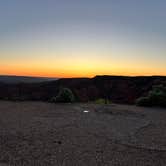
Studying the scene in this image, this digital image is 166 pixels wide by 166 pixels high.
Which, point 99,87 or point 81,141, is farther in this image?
point 99,87

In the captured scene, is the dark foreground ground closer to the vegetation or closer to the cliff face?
the vegetation

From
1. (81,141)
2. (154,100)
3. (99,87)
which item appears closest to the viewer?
(81,141)

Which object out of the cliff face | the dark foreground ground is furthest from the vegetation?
the cliff face

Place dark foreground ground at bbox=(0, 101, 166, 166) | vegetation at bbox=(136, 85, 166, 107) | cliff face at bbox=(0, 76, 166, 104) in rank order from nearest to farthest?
dark foreground ground at bbox=(0, 101, 166, 166) < vegetation at bbox=(136, 85, 166, 107) < cliff face at bbox=(0, 76, 166, 104)

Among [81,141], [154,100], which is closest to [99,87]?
[154,100]

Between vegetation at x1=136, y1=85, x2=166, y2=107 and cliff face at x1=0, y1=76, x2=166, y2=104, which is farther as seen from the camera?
cliff face at x1=0, y1=76, x2=166, y2=104

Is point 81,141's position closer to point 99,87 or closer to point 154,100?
point 154,100

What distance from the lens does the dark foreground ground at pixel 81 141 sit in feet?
13.7

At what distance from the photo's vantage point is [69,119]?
7.83 m

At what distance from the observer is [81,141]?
5.30m

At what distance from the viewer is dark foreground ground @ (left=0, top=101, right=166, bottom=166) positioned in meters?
4.16

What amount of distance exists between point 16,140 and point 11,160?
48.6 inches

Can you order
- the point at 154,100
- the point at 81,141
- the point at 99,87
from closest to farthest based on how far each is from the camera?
the point at 81,141 < the point at 154,100 < the point at 99,87

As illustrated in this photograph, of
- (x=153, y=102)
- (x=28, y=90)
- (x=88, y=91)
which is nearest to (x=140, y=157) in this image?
(x=153, y=102)
